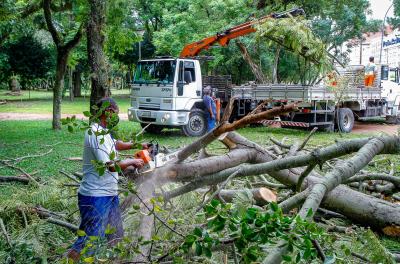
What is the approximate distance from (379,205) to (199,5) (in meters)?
22.9

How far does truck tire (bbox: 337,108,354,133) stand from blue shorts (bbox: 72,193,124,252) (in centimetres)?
1244

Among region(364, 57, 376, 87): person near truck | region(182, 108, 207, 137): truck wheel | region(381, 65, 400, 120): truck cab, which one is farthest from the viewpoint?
region(364, 57, 376, 87): person near truck

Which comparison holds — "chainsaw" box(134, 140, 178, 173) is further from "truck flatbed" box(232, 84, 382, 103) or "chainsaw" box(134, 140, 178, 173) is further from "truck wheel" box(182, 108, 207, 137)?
"truck wheel" box(182, 108, 207, 137)

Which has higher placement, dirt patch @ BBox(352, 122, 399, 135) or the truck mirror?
the truck mirror

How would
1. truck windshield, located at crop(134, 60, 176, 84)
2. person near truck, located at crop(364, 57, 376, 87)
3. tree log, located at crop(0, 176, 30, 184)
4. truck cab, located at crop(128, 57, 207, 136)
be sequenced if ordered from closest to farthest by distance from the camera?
tree log, located at crop(0, 176, 30, 184) → truck cab, located at crop(128, 57, 207, 136) → truck windshield, located at crop(134, 60, 176, 84) → person near truck, located at crop(364, 57, 376, 87)

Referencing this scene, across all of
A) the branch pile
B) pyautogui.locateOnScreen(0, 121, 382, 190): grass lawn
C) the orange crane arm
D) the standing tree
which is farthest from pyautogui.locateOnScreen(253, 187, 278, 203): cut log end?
the standing tree

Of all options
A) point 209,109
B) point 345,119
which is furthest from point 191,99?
point 345,119

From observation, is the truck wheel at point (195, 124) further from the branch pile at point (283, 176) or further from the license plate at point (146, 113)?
the branch pile at point (283, 176)

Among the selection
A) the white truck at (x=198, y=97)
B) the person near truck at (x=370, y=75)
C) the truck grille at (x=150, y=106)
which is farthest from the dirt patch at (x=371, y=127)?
the truck grille at (x=150, y=106)

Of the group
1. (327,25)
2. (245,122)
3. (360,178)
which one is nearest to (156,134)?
(360,178)

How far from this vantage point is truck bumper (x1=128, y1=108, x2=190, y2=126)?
13.4 metres

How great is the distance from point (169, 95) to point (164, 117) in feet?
2.19

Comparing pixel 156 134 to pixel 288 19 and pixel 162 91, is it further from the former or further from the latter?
pixel 288 19

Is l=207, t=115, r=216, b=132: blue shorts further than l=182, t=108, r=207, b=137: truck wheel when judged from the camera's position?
Yes
